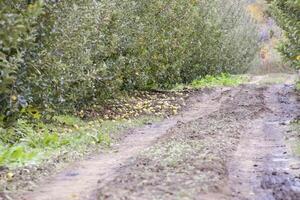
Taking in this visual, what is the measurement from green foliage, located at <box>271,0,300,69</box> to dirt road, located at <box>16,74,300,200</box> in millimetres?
2567

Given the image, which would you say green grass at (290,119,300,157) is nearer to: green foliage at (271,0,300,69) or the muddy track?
the muddy track

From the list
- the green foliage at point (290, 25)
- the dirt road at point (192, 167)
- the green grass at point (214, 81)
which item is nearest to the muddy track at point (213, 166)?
the dirt road at point (192, 167)

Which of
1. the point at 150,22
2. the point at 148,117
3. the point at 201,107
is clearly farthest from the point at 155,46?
the point at 148,117

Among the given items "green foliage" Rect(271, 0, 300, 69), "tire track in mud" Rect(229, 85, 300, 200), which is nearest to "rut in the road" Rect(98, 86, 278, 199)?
"tire track in mud" Rect(229, 85, 300, 200)

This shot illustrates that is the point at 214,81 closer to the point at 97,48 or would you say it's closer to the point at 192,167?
the point at 97,48

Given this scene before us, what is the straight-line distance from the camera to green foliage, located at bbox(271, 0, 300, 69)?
546 inches

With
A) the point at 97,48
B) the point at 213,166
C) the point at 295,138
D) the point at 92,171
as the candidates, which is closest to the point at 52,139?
the point at 92,171

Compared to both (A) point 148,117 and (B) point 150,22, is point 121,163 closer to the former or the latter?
(A) point 148,117

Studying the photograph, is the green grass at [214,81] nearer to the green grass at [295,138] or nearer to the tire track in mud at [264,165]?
the tire track in mud at [264,165]

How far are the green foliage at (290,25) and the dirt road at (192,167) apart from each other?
2.57 metres

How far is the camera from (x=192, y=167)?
6914mm

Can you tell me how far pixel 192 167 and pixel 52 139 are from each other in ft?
11.4

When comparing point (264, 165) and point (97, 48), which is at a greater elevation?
point (97, 48)

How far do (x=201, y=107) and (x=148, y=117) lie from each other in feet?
8.69
